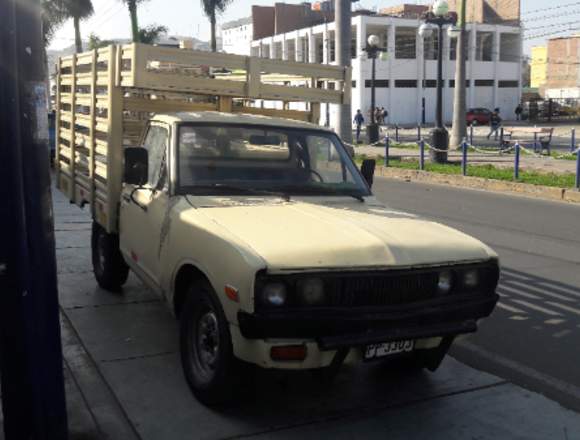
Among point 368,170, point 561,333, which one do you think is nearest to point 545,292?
point 561,333

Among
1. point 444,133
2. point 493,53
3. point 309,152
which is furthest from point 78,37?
point 309,152

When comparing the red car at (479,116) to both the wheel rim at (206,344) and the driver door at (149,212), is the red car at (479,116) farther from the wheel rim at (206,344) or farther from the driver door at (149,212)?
the wheel rim at (206,344)

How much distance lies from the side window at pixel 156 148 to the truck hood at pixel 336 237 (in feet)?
3.02

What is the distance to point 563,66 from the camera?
8338 centimetres

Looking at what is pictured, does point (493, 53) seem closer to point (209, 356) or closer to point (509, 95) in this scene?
point (509, 95)

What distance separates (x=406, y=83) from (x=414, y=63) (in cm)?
193

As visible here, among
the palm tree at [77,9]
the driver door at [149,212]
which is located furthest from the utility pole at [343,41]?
the palm tree at [77,9]

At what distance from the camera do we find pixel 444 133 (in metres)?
21.9

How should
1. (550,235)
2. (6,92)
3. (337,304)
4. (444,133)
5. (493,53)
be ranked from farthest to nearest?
(493,53)
(444,133)
(550,235)
(337,304)
(6,92)

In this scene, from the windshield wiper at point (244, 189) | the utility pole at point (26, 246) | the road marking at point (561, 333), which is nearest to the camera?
the utility pole at point (26, 246)

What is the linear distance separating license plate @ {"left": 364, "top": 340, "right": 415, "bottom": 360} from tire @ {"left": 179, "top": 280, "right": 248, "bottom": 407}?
736 millimetres

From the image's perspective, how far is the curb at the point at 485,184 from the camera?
15.4 meters

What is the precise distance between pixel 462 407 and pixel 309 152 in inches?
94.1

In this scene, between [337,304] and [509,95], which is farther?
[509,95]
